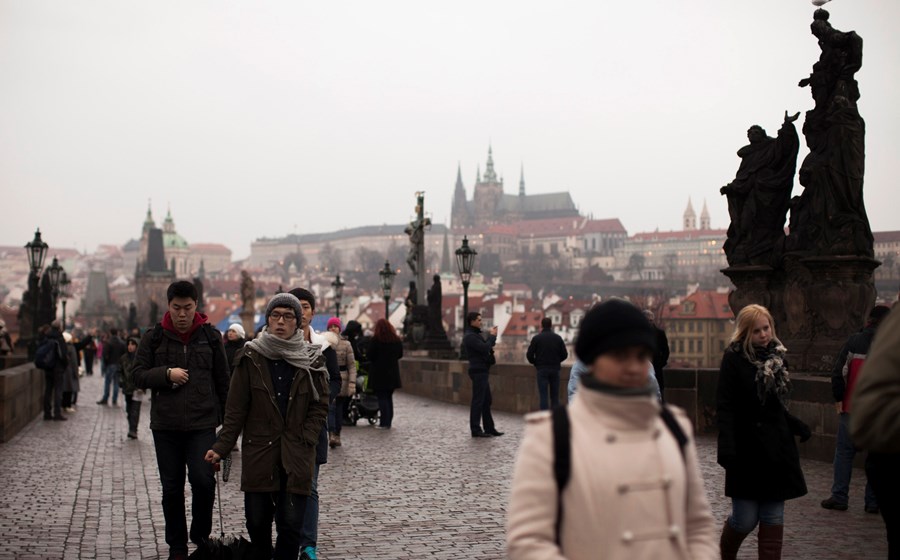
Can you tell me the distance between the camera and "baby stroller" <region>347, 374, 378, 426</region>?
54.4ft

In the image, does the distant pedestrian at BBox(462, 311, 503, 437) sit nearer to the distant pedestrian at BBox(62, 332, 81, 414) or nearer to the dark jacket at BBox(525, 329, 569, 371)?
the dark jacket at BBox(525, 329, 569, 371)

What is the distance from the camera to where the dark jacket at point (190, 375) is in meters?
6.57

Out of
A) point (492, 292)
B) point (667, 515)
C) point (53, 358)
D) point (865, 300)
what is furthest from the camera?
point (492, 292)

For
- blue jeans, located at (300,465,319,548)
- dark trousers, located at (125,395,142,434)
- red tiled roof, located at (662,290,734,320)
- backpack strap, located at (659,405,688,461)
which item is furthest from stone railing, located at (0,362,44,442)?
red tiled roof, located at (662,290,734,320)

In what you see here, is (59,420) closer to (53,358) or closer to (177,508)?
(53,358)

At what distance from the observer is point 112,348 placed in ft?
70.0

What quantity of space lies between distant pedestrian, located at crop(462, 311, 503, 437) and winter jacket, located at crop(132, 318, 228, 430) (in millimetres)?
7956

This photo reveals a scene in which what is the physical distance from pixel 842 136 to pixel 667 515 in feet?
34.0

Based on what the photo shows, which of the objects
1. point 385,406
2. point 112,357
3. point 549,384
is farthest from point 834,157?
point 112,357

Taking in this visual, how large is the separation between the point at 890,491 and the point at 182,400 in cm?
409

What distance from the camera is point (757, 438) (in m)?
5.58

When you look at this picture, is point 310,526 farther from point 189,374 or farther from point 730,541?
point 730,541

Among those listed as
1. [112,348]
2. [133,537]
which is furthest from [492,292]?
[133,537]

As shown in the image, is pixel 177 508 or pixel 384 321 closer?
pixel 177 508
